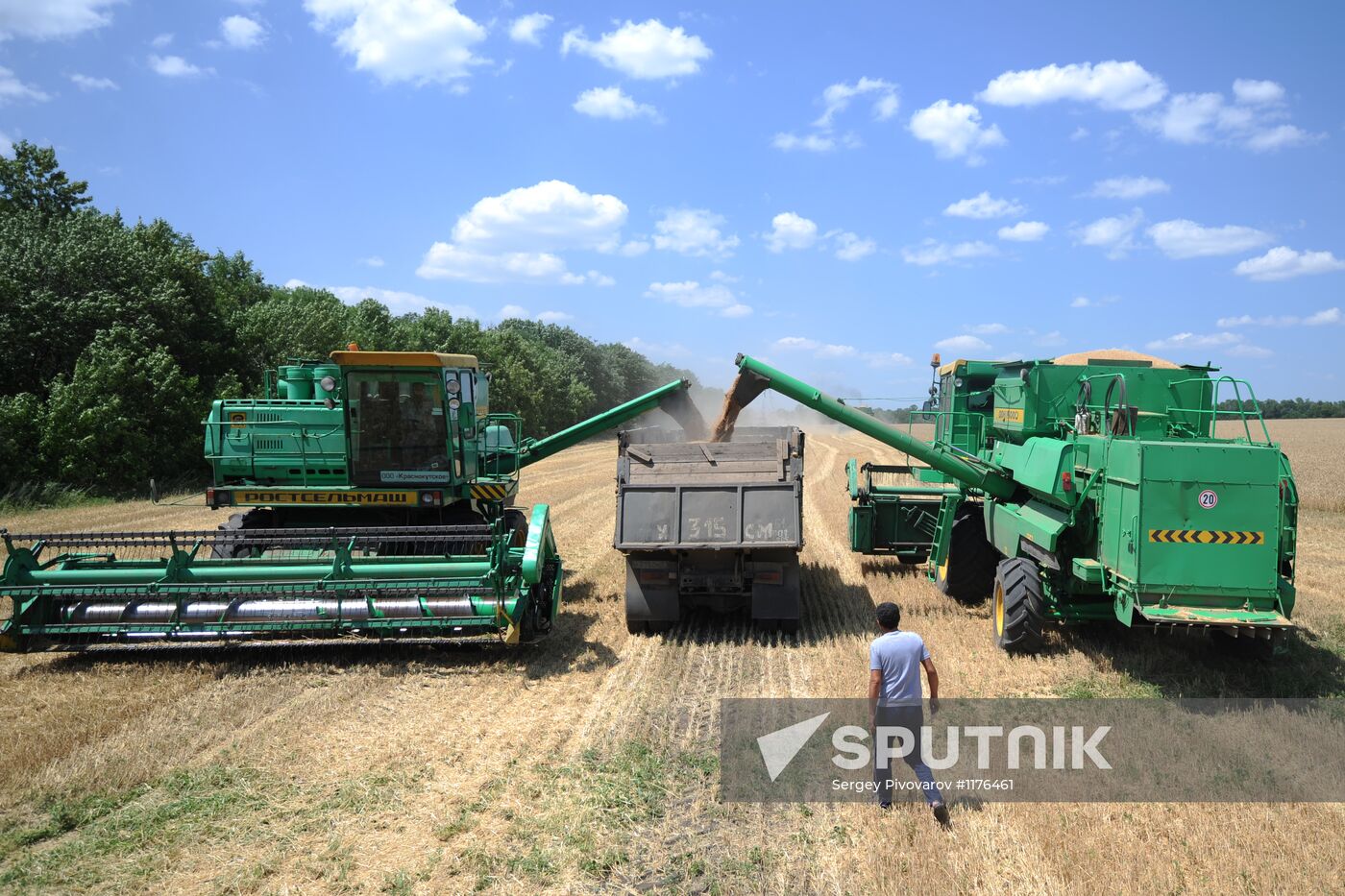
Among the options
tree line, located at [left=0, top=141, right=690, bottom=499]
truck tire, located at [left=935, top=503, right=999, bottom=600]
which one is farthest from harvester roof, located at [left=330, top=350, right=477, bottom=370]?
tree line, located at [left=0, top=141, right=690, bottom=499]

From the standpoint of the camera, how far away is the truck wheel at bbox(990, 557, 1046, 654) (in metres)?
7.80

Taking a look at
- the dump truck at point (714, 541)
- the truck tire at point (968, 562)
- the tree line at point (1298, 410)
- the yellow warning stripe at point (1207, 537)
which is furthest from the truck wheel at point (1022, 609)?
the tree line at point (1298, 410)

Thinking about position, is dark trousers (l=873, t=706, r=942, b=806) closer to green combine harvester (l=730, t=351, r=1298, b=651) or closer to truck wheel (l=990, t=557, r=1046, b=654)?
green combine harvester (l=730, t=351, r=1298, b=651)

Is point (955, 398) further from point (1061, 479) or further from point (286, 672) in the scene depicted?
point (286, 672)

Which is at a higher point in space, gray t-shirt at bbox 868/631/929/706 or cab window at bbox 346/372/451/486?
cab window at bbox 346/372/451/486

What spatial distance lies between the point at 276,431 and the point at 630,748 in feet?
20.4

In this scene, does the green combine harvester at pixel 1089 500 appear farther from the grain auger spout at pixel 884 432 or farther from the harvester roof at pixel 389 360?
the harvester roof at pixel 389 360

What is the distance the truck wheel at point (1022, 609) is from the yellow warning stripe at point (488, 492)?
18.3ft

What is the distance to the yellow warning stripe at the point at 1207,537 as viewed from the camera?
250 inches

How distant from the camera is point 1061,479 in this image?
7797 mm

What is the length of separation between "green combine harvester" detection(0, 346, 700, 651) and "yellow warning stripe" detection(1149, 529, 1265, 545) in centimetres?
518

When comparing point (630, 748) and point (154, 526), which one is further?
point (154, 526)

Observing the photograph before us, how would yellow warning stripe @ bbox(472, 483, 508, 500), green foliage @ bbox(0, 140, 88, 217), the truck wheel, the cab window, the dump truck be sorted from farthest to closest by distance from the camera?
green foliage @ bbox(0, 140, 88, 217) < yellow warning stripe @ bbox(472, 483, 508, 500) < the cab window < the dump truck < the truck wheel

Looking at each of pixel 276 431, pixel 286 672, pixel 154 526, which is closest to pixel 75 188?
pixel 154 526
